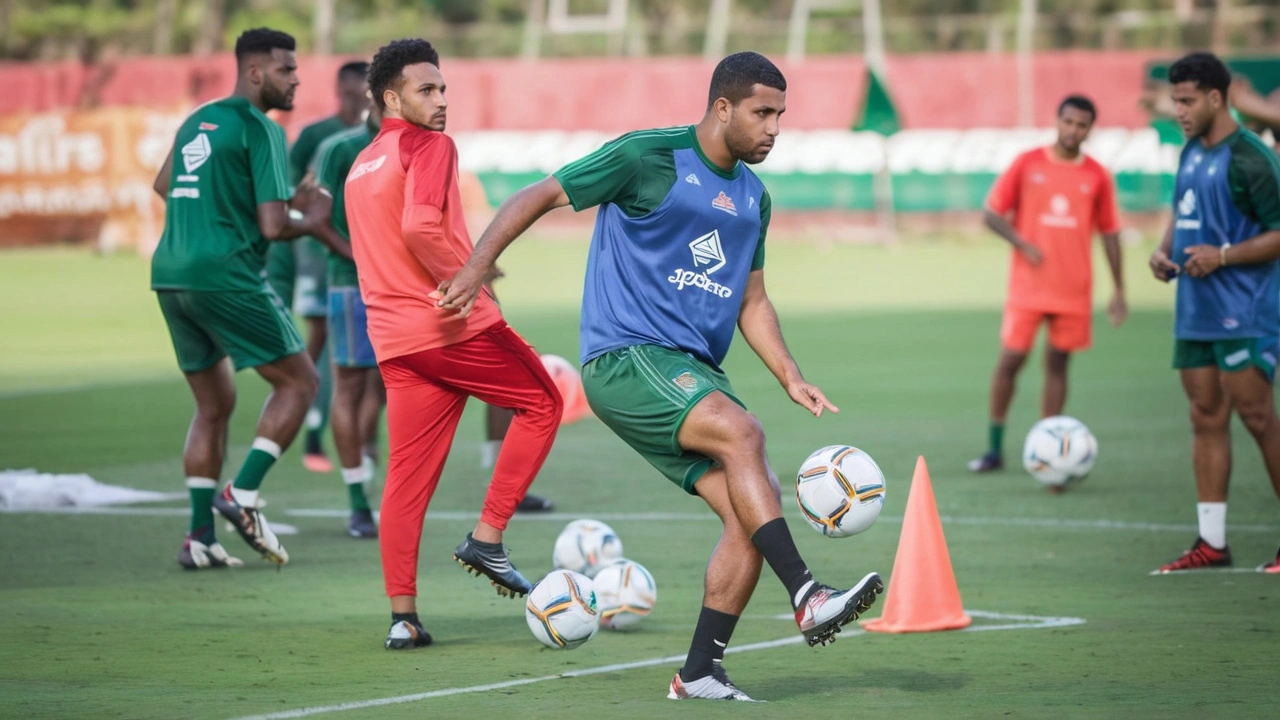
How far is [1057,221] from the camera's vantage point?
1280cm

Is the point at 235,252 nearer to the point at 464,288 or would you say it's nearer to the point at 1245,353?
the point at 464,288

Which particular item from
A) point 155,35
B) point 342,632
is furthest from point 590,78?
point 342,632

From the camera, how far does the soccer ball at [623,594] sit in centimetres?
751

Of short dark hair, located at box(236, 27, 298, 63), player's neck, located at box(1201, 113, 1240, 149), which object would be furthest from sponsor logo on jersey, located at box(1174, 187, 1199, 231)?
short dark hair, located at box(236, 27, 298, 63)

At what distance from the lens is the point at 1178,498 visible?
10914 mm

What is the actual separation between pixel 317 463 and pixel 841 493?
7.07 metres

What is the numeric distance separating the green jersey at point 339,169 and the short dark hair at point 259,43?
3.73ft

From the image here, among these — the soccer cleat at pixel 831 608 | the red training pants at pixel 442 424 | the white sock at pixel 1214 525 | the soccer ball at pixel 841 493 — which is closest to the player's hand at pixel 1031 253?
the white sock at pixel 1214 525

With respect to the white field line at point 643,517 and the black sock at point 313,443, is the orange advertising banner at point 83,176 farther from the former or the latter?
the white field line at point 643,517

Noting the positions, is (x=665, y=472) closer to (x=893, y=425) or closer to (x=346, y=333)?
(x=346, y=333)

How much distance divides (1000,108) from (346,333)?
1192 inches

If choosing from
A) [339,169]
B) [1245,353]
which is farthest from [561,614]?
[339,169]

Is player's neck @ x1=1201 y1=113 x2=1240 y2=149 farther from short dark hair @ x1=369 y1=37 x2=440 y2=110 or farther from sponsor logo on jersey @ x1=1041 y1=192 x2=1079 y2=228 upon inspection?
short dark hair @ x1=369 y1=37 x2=440 y2=110

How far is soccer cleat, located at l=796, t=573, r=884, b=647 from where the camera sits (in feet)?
18.6
